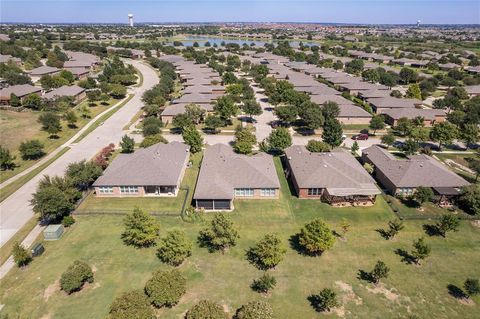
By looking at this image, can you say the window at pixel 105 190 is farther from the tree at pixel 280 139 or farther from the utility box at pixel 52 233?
the tree at pixel 280 139

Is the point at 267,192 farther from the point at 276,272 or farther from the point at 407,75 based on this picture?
the point at 407,75

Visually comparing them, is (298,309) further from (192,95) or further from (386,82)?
(386,82)

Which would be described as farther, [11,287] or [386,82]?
[386,82]

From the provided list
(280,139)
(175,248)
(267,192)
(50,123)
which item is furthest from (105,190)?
(280,139)

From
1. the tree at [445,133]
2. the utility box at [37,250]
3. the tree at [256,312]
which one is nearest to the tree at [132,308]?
the tree at [256,312]

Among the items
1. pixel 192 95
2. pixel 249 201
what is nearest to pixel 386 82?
pixel 192 95

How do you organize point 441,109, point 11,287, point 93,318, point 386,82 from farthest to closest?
point 386,82, point 441,109, point 11,287, point 93,318
